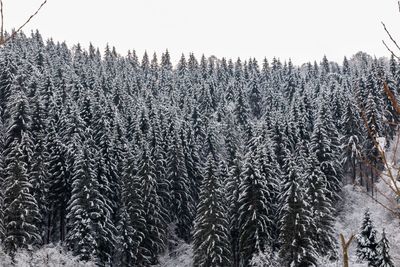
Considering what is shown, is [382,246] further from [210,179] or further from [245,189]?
[210,179]

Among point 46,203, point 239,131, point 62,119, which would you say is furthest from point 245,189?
point 239,131

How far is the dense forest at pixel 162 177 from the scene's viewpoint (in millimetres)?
41406

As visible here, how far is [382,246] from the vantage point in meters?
36.5

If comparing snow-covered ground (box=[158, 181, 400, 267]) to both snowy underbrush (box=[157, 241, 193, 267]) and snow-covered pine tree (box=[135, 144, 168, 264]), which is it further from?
snow-covered pine tree (box=[135, 144, 168, 264])

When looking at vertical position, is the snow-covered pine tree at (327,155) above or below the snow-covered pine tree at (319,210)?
above

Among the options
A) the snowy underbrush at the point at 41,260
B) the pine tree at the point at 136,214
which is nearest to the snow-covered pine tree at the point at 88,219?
the pine tree at the point at 136,214

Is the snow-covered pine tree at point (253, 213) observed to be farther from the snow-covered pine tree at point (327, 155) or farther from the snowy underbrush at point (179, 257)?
the snow-covered pine tree at point (327, 155)

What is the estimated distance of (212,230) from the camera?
41.4 meters

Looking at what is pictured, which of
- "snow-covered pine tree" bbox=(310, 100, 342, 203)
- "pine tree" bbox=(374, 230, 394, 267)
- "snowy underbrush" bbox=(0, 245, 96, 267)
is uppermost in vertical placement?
"snow-covered pine tree" bbox=(310, 100, 342, 203)

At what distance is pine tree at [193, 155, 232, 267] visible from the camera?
1598 inches

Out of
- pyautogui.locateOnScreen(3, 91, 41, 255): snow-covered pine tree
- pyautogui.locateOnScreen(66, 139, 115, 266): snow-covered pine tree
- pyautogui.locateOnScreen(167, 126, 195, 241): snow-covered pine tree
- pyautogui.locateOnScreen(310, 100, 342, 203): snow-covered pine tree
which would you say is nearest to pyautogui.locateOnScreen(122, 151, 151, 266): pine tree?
pyautogui.locateOnScreen(66, 139, 115, 266): snow-covered pine tree

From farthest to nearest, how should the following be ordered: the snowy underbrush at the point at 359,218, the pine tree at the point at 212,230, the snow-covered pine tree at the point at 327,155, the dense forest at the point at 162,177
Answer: the snow-covered pine tree at the point at 327,155 → the snowy underbrush at the point at 359,218 → the dense forest at the point at 162,177 → the pine tree at the point at 212,230

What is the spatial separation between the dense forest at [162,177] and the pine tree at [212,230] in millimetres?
119

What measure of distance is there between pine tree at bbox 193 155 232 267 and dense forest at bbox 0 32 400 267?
12 cm
